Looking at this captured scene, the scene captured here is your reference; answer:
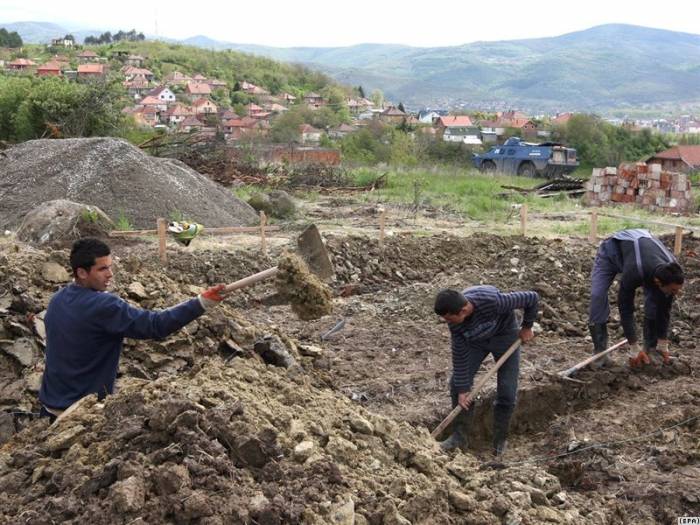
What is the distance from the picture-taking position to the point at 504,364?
189 inches

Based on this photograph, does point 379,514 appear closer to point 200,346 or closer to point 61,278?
point 200,346

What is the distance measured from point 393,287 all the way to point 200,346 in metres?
4.94

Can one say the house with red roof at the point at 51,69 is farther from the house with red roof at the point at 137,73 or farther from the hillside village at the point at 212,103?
the house with red roof at the point at 137,73

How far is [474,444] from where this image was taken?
560cm

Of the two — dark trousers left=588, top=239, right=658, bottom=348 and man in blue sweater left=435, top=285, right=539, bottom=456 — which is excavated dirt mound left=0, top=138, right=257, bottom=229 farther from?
man in blue sweater left=435, top=285, right=539, bottom=456

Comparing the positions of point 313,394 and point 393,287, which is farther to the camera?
point 393,287

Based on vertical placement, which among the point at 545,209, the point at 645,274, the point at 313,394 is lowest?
the point at 545,209

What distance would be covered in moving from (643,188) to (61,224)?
13639 millimetres

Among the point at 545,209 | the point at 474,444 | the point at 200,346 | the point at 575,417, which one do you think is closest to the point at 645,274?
the point at 575,417

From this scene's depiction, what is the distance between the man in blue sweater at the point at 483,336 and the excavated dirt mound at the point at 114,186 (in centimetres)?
852

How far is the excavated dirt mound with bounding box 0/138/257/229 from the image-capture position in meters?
12.4

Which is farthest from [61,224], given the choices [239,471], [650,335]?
[239,471]

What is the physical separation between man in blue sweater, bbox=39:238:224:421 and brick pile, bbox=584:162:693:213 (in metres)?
16.1

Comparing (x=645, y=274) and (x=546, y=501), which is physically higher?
(x=645, y=274)
